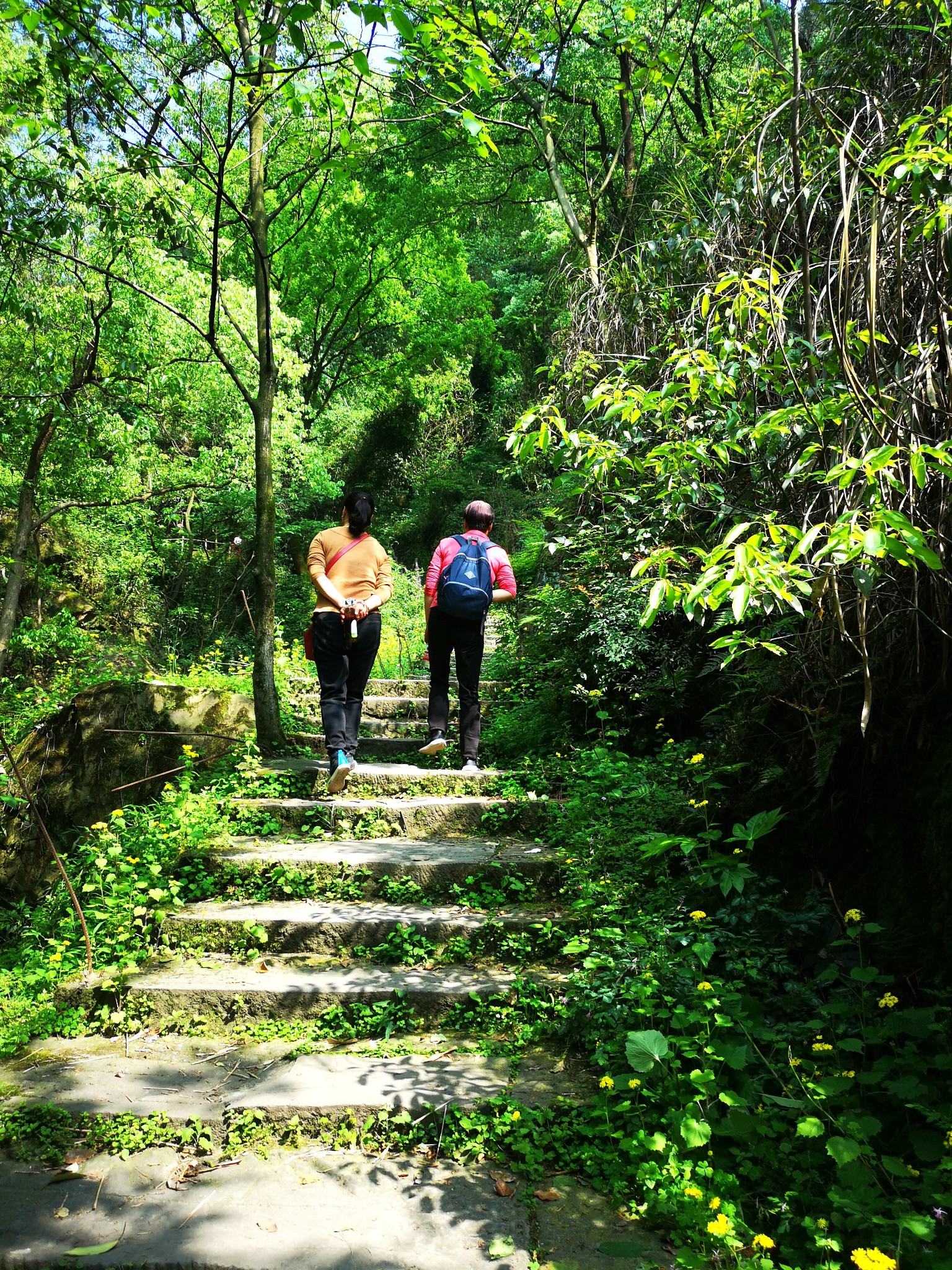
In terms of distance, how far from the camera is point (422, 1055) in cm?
311

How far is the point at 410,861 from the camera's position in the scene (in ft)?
14.1

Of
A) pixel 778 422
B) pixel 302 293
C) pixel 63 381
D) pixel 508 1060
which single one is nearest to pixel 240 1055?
pixel 508 1060

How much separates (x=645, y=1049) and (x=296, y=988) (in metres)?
1.67

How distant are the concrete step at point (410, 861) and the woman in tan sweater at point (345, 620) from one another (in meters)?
0.74

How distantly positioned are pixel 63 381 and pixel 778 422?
5995 millimetres

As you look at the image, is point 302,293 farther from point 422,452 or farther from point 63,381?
point 63,381

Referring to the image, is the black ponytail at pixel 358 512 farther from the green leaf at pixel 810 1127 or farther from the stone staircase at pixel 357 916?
the green leaf at pixel 810 1127

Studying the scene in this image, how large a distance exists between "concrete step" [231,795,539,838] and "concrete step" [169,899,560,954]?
2.91 ft

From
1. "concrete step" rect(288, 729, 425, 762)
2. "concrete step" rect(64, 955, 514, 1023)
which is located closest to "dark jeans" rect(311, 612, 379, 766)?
"concrete step" rect(288, 729, 425, 762)

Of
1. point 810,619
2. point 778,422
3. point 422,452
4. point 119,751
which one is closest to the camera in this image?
point 778,422

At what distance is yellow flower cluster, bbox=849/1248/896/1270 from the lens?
1720 mm

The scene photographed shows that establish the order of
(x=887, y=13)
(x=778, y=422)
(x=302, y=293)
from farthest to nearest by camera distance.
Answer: (x=302, y=293)
(x=887, y=13)
(x=778, y=422)

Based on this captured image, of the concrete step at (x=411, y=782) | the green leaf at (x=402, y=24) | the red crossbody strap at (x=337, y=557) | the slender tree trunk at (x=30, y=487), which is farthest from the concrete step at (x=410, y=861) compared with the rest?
the slender tree trunk at (x=30, y=487)

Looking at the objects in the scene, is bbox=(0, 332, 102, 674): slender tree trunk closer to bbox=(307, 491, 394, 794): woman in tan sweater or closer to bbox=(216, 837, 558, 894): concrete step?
bbox=(307, 491, 394, 794): woman in tan sweater
